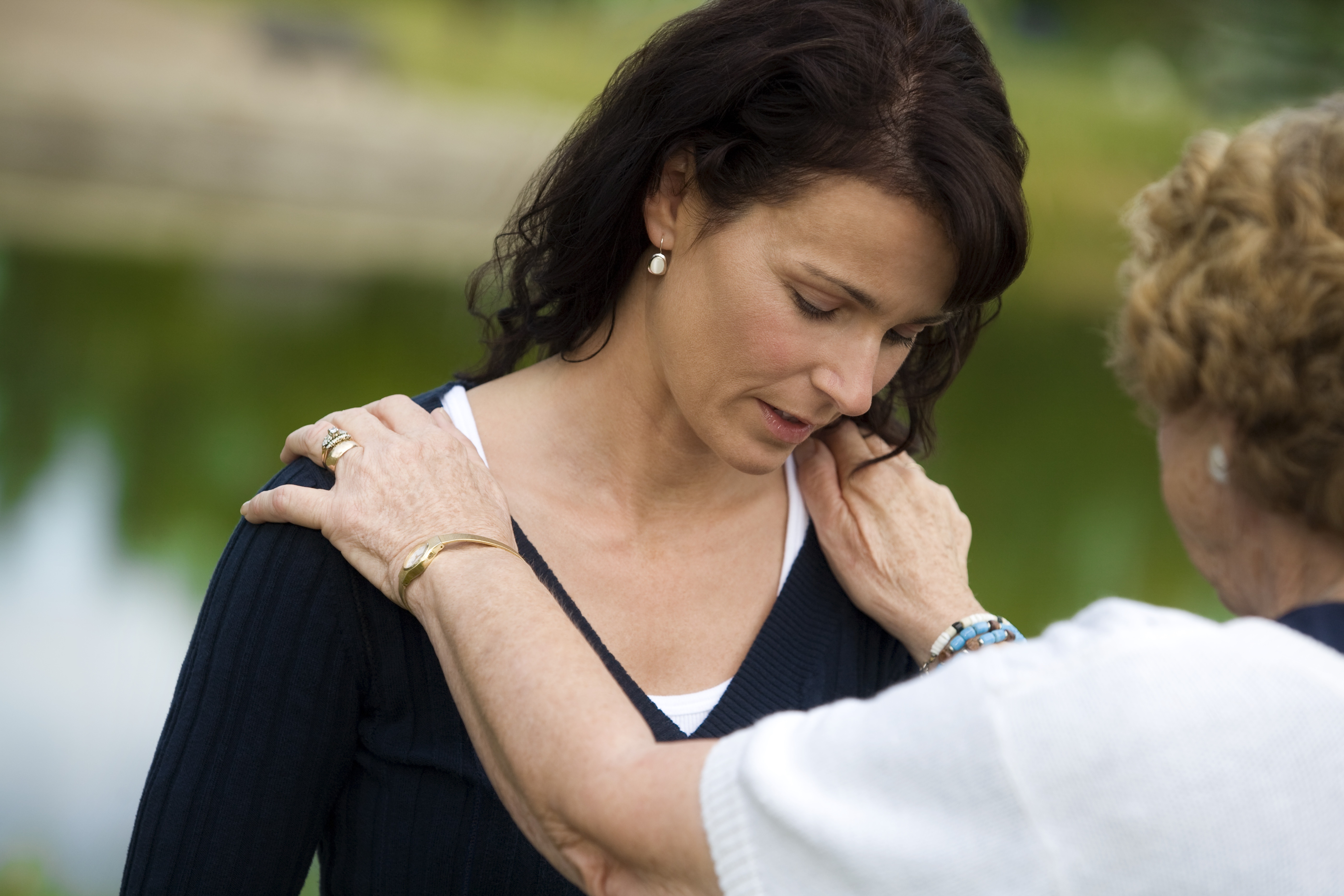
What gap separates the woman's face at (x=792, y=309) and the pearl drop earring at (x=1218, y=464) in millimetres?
382

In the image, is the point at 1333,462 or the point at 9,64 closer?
the point at 1333,462

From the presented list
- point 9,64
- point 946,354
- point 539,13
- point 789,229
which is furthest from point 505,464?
point 539,13

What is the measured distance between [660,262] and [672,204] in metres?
0.07

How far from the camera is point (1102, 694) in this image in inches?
33.3

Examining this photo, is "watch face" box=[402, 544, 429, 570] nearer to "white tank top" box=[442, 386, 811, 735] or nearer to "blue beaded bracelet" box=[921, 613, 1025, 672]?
"white tank top" box=[442, 386, 811, 735]

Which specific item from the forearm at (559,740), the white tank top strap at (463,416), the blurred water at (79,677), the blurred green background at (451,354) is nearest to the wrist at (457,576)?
the forearm at (559,740)

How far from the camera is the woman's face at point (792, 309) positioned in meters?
1.31

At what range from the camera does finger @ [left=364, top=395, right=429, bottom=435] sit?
1352 mm

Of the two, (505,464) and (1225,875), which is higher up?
(505,464)

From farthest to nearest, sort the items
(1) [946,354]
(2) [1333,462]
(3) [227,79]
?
(3) [227,79] → (1) [946,354] → (2) [1333,462]

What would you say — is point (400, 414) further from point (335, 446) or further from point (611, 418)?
point (611, 418)

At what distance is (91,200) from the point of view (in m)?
7.14

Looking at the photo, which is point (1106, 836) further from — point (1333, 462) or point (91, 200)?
point (91, 200)

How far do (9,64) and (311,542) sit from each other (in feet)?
25.3
